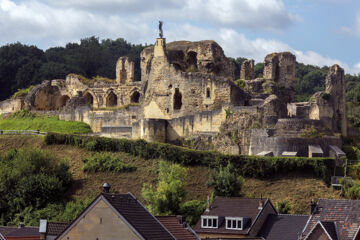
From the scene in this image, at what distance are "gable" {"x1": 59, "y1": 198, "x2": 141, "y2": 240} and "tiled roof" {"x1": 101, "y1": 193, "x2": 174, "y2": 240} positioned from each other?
0.96ft

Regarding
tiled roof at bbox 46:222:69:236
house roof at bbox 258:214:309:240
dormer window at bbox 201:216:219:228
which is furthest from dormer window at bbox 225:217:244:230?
tiled roof at bbox 46:222:69:236

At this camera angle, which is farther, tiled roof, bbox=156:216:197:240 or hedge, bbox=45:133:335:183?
hedge, bbox=45:133:335:183

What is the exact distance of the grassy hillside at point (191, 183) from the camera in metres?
53.9

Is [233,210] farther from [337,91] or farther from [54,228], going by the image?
[337,91]

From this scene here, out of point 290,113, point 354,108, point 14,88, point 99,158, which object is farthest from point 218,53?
point 14,88

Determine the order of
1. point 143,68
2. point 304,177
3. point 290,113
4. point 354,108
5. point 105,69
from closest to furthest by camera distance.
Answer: point 304,177, point 290,113, point 143,68, point 354,108, point 105,69

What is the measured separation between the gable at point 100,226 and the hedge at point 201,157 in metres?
23.6

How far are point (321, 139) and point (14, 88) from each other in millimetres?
58341

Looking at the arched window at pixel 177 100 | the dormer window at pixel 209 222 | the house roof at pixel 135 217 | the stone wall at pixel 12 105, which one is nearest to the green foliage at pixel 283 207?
the dormer window at pixel 209 222

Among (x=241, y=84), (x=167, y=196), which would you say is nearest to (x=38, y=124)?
(x=241, y=84)

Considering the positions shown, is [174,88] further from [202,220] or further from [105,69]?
[105,69]

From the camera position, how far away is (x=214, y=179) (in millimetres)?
56406

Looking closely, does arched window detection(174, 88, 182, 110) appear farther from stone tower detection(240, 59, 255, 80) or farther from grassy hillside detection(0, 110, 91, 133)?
grassy hillside detection(0, 110, 91, 133)

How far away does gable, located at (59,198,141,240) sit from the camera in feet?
112
